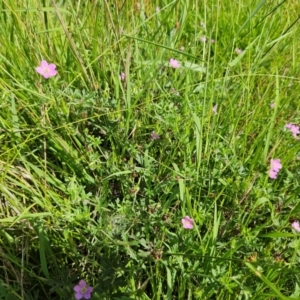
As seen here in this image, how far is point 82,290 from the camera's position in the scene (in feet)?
A: 2.86

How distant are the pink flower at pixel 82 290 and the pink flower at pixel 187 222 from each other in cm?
25

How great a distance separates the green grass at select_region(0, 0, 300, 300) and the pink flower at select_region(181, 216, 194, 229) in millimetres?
30

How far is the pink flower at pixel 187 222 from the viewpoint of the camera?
3.02 ft

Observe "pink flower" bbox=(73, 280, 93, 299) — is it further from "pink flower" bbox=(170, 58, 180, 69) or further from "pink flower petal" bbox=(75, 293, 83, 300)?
"pink flower" bbox=(170, 58, 180, 69)

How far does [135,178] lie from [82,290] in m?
0.34

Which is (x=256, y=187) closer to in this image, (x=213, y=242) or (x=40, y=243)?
(x=213, y=242)

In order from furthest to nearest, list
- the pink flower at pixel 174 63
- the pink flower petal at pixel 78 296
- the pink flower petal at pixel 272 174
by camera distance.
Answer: the pink flower at pixel 174 63, the pink flower petal at pixel 272 174, the pink flower petal at pixel 78 296

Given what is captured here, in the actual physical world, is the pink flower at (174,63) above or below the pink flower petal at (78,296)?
above

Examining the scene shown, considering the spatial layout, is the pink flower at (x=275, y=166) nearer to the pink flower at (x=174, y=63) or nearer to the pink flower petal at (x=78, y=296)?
the pink flower at (x=174, y=63)

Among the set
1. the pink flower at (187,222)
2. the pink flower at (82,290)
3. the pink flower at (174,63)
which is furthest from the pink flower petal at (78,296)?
the pink flower at (174,63)

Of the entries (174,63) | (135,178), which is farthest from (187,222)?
(174,63)

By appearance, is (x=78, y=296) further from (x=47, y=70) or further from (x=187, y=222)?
(x=47, y=70)

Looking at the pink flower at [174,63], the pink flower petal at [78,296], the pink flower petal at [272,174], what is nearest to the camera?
the pink flower petal at [78,296]

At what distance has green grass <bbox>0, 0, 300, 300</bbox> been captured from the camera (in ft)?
2.99
